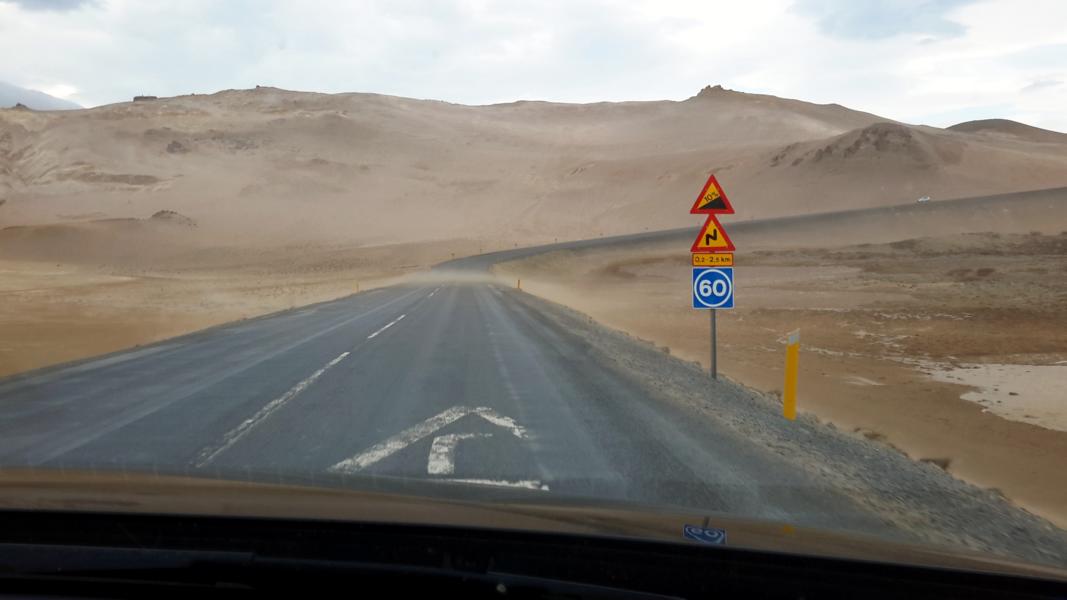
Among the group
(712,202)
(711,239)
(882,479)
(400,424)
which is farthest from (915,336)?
(400,424)

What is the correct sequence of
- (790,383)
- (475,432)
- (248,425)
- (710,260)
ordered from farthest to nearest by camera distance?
(710,260) → (790,383) → (248,425) → (475,432)

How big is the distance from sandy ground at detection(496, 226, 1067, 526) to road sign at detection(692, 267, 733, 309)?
7.93ft

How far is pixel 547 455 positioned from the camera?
8984mm

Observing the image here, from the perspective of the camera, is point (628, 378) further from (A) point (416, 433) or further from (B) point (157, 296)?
(B) point (157, 296)

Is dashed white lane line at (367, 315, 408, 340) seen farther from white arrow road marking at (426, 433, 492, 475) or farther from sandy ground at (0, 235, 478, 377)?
white arrow road marking at (426, 433, 492, 475)

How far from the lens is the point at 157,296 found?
4259 centimetres

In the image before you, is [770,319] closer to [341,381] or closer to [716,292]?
[716,292]

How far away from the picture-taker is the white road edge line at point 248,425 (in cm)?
882

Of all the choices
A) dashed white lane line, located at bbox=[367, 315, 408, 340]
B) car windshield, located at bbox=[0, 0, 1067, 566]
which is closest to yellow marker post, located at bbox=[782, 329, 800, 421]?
car windshield, located at bbox=[0, 0, 1067, 566]

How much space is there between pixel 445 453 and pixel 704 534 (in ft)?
17.2

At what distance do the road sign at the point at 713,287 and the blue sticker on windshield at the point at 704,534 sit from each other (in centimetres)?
1004

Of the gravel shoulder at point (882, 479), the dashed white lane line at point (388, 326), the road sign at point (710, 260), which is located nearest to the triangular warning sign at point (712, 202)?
the road sign at point (710, 260)

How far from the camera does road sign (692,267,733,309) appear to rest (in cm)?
1413

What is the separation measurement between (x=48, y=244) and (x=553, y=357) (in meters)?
93.8
